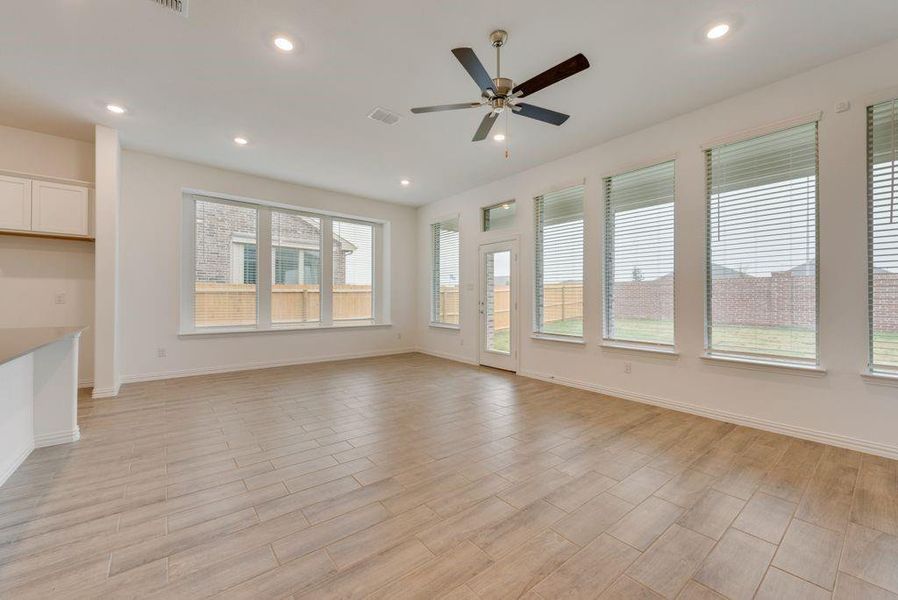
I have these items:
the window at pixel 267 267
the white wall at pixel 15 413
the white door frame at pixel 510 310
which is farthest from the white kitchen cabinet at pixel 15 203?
the white door frame at pixel 510 310

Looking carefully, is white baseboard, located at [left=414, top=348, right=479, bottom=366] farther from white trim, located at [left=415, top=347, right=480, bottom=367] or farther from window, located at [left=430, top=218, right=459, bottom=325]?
window, located at [left=430, top=218, right=459, bottom=325]

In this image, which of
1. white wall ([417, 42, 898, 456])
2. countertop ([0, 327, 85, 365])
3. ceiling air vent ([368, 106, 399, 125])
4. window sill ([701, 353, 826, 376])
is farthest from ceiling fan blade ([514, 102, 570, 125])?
countertop ([0, 327, 85, 365])

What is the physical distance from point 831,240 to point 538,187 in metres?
3.20

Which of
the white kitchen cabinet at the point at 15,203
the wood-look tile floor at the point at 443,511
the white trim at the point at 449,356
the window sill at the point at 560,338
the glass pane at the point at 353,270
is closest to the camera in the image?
the wood-look tile floor at the point at 443,511

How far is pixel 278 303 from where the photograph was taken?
6168mm

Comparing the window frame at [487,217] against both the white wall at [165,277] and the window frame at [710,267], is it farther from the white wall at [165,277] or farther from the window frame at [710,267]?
the white wall at [165,277]

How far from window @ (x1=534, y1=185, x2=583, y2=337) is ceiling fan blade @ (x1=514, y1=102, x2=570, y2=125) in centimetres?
191

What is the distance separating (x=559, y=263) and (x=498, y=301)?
Result: 1.34 m

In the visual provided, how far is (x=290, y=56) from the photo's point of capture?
2887 millimetres

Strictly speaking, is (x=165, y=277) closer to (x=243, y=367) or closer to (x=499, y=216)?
(x=243, y=367)

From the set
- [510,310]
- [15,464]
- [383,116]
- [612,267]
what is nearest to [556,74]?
[383,116]

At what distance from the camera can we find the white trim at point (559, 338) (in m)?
4.76

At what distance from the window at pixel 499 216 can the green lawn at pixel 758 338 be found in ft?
7.90

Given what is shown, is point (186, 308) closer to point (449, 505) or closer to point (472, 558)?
point (449, 505)
